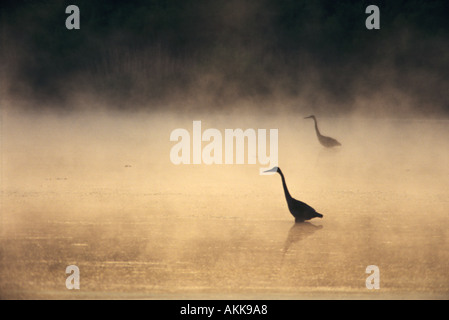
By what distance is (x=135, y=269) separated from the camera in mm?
4652

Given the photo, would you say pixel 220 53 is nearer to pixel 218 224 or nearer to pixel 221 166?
pixel 221 166

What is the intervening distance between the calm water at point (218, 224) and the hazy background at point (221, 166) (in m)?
0.02

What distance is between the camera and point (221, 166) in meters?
8.09

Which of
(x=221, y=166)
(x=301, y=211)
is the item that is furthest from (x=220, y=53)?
(x=301, y=211)

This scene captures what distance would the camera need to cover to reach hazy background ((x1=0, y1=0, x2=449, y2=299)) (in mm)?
4734

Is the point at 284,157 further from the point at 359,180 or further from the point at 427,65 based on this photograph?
the point at 427,65

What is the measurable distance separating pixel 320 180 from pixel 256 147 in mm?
2123

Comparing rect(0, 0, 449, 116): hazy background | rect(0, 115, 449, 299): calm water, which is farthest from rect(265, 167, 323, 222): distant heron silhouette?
rect(0, 0, 449, 116): hazy background

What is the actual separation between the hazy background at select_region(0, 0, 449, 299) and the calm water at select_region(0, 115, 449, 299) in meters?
0.02

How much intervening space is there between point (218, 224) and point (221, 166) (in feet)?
7.91

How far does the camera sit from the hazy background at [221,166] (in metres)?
4.73

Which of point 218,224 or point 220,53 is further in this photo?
point 220,53

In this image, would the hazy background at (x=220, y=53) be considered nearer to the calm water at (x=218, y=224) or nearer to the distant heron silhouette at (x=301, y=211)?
the calm water at (x=218, y=224)

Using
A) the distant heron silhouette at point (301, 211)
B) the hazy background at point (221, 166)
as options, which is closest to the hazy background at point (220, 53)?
the hazy background at point (221, 166)
